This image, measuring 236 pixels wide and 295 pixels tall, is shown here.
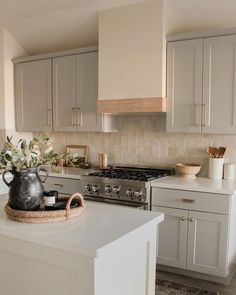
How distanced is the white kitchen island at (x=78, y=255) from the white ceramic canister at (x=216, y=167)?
1.58 metres

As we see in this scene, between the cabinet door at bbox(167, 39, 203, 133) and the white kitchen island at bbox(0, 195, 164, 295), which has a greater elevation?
the cabinet door at bbox(167, 39, 203, 133)

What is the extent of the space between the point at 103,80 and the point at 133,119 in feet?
2.14

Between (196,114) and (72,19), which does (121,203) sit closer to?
(196,114)

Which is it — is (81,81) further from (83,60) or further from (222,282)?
(222,282)

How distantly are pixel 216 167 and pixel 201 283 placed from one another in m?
1.09

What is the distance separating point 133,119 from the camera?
147 inches

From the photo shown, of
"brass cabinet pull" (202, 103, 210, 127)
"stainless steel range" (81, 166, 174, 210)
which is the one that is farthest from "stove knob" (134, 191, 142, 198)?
"brass cabinet pull" (202, 103, 210, 127)

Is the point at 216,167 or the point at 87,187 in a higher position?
the point at 216,167

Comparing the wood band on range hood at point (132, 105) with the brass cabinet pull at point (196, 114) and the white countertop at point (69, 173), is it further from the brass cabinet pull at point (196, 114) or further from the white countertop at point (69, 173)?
the white countertop at point (69, 173)

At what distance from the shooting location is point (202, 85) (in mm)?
3002

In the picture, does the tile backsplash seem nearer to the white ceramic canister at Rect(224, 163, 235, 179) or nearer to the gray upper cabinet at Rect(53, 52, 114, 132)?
the white ceramic canister at Rect(224, 163, 235, 179)

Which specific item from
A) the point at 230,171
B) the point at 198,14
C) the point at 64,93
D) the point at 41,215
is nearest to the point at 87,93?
the point at 64,93

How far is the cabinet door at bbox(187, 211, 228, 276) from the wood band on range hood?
41.9 inches

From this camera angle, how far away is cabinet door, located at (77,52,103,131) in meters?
3.59
